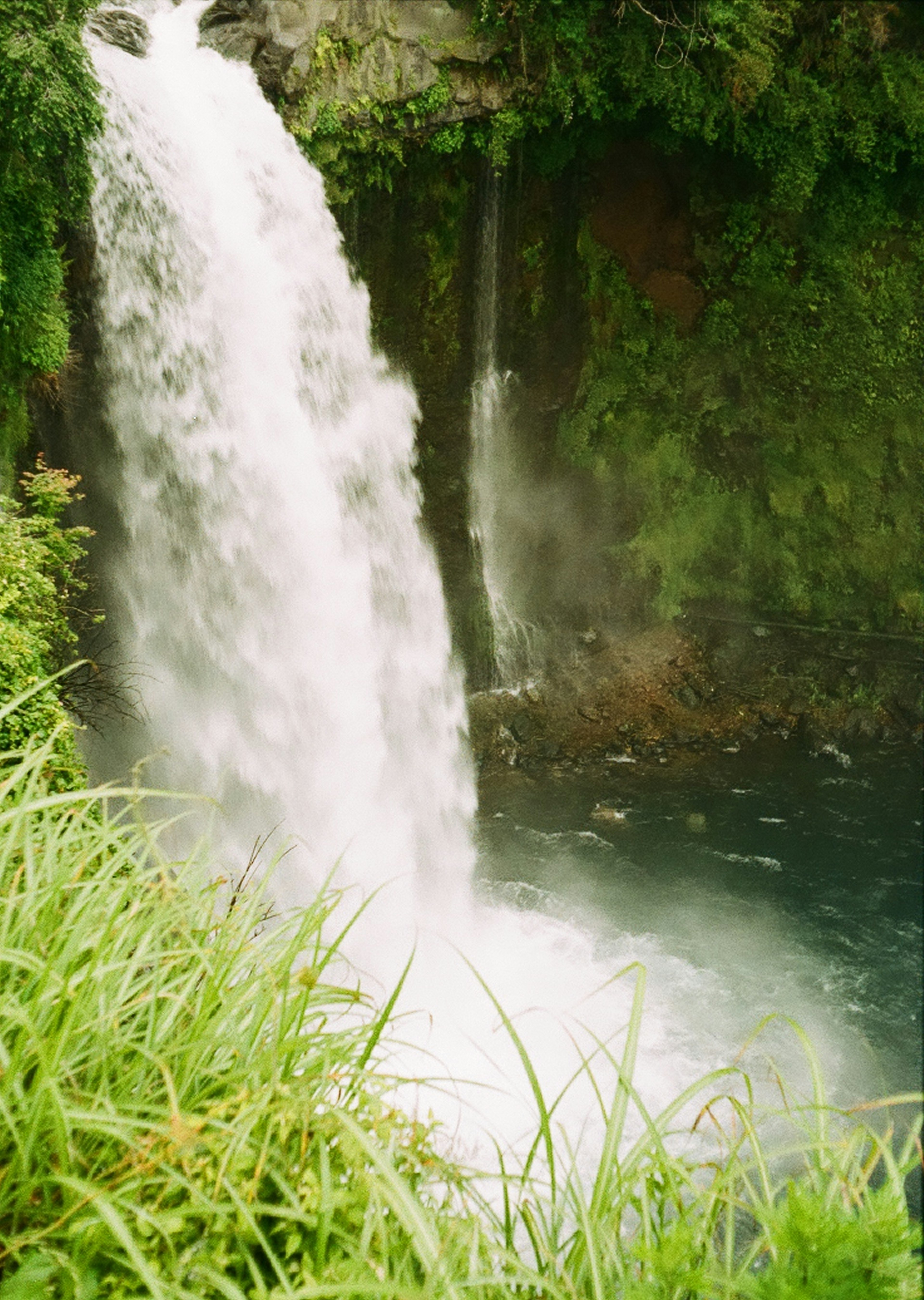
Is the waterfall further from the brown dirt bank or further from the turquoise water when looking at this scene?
the turquoise water

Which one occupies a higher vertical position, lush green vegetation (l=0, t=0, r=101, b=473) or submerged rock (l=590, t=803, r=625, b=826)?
lush green vegetation (l=0, t=0, r=101, b=473)

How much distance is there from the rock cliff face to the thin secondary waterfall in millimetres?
295

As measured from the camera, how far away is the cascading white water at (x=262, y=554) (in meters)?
6.82

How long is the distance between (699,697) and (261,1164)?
10.6m

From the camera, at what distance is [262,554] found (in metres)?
7.50

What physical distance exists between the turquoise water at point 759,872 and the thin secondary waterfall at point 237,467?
151cm

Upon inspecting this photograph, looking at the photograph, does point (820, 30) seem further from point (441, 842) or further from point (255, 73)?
point (441, 842)

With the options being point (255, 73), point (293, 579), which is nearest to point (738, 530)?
point (293, 579)

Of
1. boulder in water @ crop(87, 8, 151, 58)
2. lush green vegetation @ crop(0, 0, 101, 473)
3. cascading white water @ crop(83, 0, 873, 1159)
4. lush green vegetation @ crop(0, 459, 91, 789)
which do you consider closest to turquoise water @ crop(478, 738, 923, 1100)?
cascading white water @ crop(83, 0, 873, 1159)

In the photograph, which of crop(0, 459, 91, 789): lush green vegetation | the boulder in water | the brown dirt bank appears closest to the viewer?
crop(0, 459, 91, 789): lush green vegetation

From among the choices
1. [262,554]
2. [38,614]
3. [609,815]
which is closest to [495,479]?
[262,554]

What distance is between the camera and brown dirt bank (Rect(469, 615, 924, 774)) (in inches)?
421

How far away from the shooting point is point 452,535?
11047mm

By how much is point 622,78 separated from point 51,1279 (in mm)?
10329
